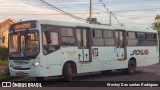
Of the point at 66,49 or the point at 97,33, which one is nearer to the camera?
the point at 66,49

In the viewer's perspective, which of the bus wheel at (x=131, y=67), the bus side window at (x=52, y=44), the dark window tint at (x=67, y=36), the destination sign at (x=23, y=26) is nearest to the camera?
the bus side window at (x=52, y=44)

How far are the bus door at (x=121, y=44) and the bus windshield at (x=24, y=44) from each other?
23.3ft

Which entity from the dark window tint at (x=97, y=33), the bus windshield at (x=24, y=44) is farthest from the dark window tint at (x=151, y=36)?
the bus windshield at (x=24, y=44)

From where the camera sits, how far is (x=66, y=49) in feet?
58.5

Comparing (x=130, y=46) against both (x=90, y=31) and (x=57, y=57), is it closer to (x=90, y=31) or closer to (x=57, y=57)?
(x=90, y=31)

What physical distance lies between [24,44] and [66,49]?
2307mm

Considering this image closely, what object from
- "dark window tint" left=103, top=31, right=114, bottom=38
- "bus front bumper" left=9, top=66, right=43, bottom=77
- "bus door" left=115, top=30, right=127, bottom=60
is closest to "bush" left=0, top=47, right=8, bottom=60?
"bus door" left=115, top=30, right=127, bottom=60

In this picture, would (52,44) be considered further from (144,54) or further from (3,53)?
(3,53)

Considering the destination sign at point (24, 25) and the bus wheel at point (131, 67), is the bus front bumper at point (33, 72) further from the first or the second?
Result: the bus wheel at point (131, 67)

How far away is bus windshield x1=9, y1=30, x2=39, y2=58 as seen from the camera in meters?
16.3

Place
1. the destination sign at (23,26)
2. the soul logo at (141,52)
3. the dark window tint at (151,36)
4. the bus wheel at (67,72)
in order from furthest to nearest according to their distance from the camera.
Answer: the dark window tint at (151,36)
the soul logo at (141,52)
the bus wheel at (67,72)
the destination sign at (23,26)

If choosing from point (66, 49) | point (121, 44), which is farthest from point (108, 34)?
point (66, 49)

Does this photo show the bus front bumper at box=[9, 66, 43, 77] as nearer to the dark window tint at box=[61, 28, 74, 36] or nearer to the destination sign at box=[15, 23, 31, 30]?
the destination sign at box=[15, 23, 31, 30]

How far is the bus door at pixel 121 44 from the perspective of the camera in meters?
22.1
